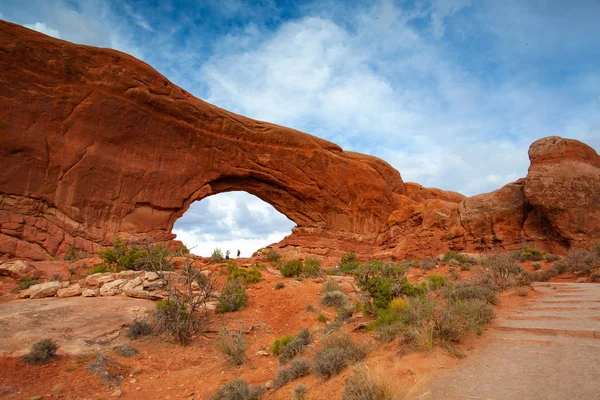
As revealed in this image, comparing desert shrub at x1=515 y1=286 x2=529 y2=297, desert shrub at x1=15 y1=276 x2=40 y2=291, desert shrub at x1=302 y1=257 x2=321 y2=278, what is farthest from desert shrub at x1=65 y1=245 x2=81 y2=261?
desert shrub at x1=515 y1=286 x2=529 y2=297

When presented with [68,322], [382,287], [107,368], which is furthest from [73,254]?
[382,287]

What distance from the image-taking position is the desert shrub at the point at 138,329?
275 inches

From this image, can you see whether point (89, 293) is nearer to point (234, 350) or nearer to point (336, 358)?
point (234, 350)

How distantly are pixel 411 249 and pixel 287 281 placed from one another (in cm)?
1438

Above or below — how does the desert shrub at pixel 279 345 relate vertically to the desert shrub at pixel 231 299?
below

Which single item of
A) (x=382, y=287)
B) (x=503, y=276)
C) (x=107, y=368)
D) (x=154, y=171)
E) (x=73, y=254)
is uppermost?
(x=154, y=171)

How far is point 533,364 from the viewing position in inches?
141

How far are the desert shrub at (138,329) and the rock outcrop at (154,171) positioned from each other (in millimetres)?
12300

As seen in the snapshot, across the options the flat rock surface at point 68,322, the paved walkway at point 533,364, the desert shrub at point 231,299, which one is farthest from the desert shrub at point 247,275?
→ the paved walkway at point 533,364

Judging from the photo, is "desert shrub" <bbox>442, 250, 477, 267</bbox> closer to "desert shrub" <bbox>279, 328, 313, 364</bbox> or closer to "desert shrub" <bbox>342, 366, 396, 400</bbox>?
"desert shrub" <bbox>279, 328, 313, 364</bbox>

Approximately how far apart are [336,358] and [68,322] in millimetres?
5808

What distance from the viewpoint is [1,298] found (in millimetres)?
8836

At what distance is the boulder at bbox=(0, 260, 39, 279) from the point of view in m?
11.3

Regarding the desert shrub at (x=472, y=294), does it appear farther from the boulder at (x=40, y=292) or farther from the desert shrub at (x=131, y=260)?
the boulder at (x=40, y=292)
